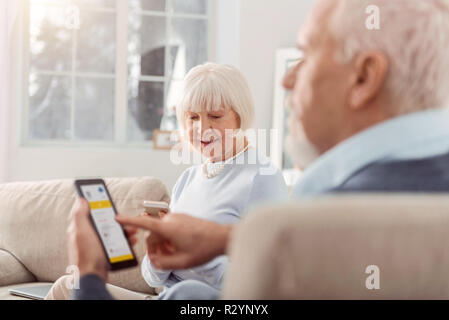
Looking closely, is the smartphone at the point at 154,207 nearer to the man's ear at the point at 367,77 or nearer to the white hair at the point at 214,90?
the white hair at the point at 214,90

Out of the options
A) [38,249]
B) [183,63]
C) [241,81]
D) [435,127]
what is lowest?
[38,249]

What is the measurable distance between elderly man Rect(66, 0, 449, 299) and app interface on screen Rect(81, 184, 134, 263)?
0.21 ft

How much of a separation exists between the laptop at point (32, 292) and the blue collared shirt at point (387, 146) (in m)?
1.71

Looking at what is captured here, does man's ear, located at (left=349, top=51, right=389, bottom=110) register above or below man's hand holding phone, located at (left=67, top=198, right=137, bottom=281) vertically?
above

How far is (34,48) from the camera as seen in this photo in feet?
13.8

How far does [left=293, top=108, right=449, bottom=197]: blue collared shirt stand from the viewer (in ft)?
2.45

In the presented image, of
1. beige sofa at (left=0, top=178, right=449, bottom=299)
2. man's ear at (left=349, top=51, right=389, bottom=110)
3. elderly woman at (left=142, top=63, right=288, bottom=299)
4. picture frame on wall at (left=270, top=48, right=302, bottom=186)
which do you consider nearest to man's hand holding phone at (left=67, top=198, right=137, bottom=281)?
beige sofa at (left=0, top=178, right=449, bottom=299)

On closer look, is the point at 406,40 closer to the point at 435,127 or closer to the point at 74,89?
the point at 435,127

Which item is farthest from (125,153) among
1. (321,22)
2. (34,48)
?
(321,22)

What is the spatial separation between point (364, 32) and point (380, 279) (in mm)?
357

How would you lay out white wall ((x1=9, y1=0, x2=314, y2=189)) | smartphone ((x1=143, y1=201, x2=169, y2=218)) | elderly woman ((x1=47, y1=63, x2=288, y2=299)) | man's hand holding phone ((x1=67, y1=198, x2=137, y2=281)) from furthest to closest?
white wall ((x1=9, y1=0, x2=314, y2=189)) → elderly woman ((x1=47, y1=63, x2=288, y2=299)) → smartphone ((x1=143, y1=201, x2=169, y2=218)) → man's hand holding phone ((x1=67, y1=198, x2=137, y2=281))

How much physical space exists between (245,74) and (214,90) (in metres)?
2.45

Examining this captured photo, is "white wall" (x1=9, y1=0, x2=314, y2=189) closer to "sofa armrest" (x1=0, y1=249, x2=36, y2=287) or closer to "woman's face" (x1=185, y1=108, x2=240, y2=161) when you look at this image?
"sofa armrest" (x1=0, y1=249, x2=36, y2=287)

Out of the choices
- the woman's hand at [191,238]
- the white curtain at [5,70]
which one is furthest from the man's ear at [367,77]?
the white curtain at [5,70]
